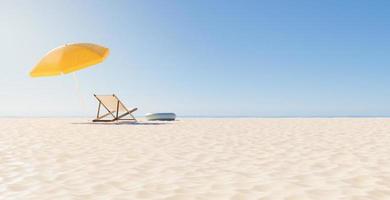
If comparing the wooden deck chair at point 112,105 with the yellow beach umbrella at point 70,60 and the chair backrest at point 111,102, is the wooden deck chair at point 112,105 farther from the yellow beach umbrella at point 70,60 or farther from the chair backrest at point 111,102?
the yellow beach umbrella at point 70,60

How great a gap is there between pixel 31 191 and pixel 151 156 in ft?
8.18

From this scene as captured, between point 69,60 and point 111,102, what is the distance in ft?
11.7

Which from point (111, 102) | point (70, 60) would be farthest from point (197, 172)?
point (111, 102)

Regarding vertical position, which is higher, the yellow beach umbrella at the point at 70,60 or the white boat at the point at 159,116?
the yellow beach umbrella at the point at 70,60

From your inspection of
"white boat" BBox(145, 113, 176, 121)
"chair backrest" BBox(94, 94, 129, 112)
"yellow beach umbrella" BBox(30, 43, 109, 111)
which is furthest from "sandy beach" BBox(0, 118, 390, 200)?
"white boat" BBox(145, 113, 176, 121)

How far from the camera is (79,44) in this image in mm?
13578

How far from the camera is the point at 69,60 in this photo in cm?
1317

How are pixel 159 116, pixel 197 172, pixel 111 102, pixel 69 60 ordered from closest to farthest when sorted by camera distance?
1. pixel 197 172
2. pixel 69 60
3. pixel 111 102
4. pixel 159 116

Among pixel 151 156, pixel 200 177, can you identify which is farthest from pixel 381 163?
pixel 151 156

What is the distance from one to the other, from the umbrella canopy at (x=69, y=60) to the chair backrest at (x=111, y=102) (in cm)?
288

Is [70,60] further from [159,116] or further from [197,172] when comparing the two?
[197,172]

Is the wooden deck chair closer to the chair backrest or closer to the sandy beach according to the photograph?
the chair backrest

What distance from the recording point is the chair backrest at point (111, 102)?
16062 mm

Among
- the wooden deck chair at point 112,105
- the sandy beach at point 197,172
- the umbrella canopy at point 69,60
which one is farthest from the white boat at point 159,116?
the sandy beach at point 197,172
